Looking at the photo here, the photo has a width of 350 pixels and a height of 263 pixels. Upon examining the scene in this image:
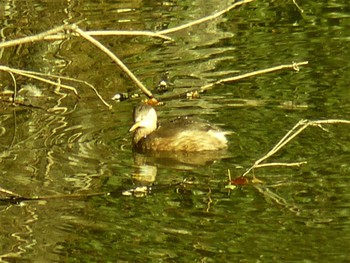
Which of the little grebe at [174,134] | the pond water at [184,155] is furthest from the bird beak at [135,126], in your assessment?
the pond water at [184,155]

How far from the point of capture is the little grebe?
1009 centimetres

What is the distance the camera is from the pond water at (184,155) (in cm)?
786

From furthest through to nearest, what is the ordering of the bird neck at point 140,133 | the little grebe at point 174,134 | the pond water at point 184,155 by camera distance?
the bird neck at point 140,133, the little grebe at point 174,134, the pond water at point 184,155

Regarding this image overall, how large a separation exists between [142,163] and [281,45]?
3687 millimetres

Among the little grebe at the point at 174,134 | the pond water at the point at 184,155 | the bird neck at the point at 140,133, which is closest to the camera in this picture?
the pond water at the point at 184,155

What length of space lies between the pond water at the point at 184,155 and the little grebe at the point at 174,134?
0.15 m

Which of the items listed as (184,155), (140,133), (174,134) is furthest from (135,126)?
(184,155)

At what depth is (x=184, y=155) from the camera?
1021 centimetres

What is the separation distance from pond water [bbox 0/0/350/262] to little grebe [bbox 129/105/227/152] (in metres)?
0.15

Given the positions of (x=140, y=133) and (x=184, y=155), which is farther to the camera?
(x=140, y=133)

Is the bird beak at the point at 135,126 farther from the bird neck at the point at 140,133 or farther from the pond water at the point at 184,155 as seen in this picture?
the pond water at the point at 184,155

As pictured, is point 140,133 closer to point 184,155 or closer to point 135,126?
point 135,126

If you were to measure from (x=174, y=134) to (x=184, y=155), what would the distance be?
0.30m

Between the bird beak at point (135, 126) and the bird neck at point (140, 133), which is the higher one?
the bird beak at point (135, 126)
